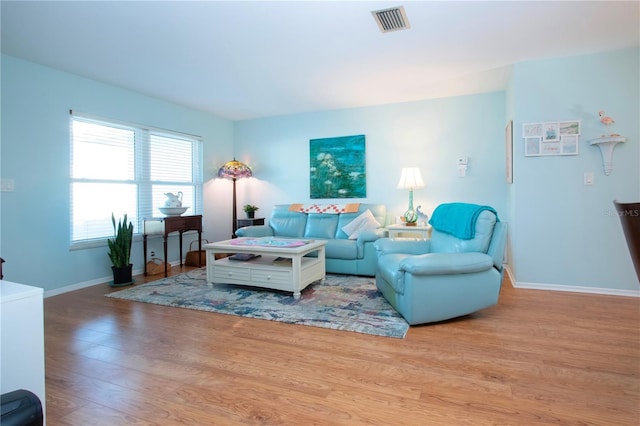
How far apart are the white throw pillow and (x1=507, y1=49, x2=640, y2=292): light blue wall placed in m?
1.59

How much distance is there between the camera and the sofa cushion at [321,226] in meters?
4.59

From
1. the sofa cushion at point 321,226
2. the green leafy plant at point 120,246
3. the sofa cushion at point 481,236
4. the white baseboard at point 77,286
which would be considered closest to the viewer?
the sofa cushion at point 481,236

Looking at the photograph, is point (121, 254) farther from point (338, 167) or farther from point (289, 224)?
point (338, 167)

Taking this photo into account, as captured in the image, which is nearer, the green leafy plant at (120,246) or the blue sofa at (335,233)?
the green leafy plant at (120,246)

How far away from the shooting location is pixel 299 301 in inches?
121

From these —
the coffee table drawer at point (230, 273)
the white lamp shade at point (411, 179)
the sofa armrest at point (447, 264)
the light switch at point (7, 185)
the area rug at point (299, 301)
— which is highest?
the white lamp shade at point (411, 179)

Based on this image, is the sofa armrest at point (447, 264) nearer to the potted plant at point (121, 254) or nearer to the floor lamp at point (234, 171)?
the potted plant at point (121, 254)

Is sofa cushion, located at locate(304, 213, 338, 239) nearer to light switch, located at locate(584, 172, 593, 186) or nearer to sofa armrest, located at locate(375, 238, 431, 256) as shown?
sofa armrest, located at locate(375, 238, 431, 256)

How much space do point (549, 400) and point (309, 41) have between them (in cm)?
289

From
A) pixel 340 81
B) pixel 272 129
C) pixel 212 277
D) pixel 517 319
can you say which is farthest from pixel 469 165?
pixel 212 277

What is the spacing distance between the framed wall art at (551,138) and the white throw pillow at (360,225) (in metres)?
1.84

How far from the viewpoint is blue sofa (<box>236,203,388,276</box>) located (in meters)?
4.02

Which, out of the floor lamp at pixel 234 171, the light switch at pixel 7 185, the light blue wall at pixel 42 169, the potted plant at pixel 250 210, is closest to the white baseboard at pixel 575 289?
the potted plant at pixel 250 210

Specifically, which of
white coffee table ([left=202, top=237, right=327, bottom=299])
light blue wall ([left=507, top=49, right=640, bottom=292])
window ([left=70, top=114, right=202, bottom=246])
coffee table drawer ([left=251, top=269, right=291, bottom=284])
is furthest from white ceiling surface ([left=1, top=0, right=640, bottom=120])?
coffee table drawer ([left=251, top=269, right=291, bottom=284])
